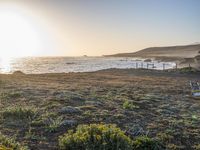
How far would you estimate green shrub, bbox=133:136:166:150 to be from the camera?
788cm

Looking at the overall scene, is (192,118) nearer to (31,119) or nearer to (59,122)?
(59,122)

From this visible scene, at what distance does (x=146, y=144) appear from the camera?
805 cm

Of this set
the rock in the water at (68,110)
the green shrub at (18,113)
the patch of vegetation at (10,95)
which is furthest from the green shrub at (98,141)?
the patch of vegetation at (10,95)

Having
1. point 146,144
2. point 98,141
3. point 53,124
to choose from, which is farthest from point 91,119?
point 98,141

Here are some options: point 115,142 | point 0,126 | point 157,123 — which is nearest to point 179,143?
point 157,123

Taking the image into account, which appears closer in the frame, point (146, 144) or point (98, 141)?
point (98, 141)

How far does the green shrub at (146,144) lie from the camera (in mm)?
7883

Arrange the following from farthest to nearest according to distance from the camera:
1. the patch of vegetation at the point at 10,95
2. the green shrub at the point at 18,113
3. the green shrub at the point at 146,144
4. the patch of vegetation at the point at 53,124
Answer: the patch of vegetation at the point at 10,95 < the green shrub at the point at 18,113 < the patch of vegetation at the point at 53,124 < the green shrub at the point at 146,144

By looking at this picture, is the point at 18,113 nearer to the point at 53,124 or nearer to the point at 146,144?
the point at 53,124

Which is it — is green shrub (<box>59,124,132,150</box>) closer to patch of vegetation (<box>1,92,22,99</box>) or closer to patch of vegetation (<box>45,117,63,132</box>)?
patch of vegetation (<box>45,117,63,132</box>)

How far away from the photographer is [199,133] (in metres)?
9.71

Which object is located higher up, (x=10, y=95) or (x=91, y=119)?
(x=10, y=95)

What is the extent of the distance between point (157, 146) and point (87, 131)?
2087mm

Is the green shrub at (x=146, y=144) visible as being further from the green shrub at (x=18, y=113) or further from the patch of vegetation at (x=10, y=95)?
the patch of vegetation at (x=10, y=95)
